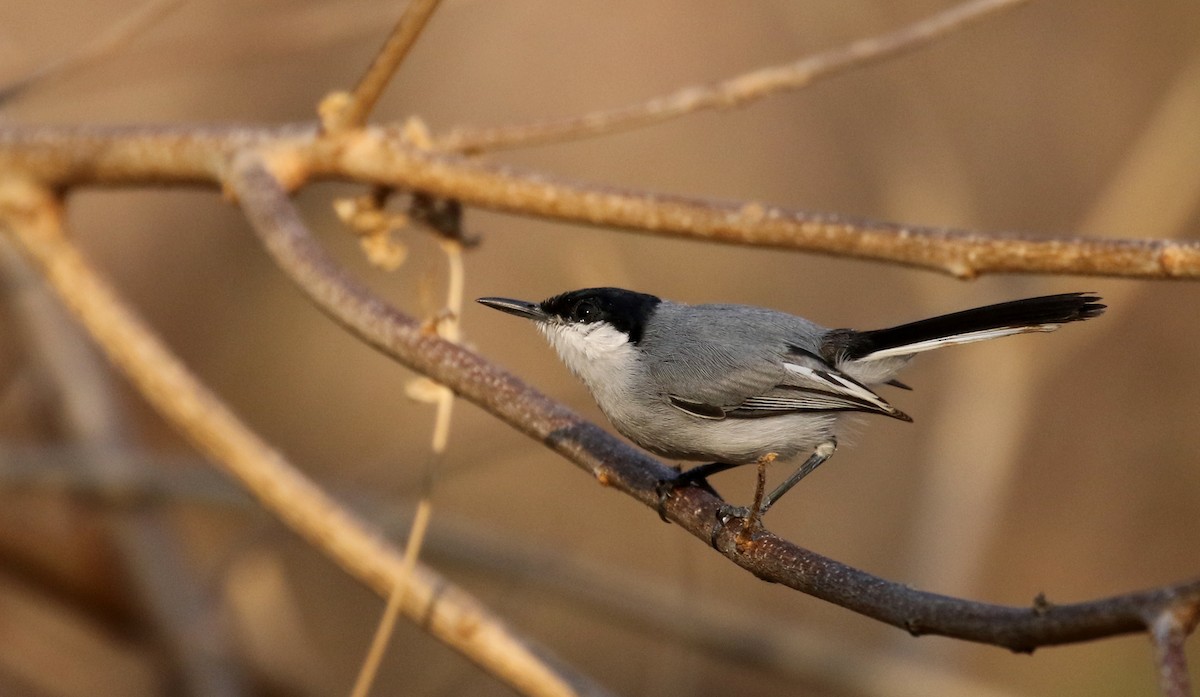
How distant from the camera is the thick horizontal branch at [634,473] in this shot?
3.64 feet

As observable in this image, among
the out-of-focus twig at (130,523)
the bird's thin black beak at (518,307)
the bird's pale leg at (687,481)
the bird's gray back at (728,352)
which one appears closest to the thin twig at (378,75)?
the bird's thin black beak at (518,307)

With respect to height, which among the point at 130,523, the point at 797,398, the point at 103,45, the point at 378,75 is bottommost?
the point at 130,523

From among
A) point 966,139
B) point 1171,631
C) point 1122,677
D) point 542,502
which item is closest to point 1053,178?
point 966,139

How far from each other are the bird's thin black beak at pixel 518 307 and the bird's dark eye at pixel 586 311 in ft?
0.30

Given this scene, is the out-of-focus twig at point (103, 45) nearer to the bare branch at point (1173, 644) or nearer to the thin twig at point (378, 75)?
the thin twig at point (378, 75)

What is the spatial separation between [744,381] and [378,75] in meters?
0.99

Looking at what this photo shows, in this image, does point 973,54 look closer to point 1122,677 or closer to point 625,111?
point 1122,677

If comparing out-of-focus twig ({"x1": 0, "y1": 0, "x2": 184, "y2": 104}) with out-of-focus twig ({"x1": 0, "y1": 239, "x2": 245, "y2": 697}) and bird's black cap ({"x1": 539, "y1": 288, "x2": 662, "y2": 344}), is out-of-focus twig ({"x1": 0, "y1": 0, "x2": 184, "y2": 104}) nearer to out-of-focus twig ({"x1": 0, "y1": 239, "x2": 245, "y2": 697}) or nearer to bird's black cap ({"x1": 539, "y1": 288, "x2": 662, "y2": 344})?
out-of-focus twig ({"x1": 0, "y1": 239, "x2": 245, "y2": 697})

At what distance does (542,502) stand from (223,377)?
4.82 ft

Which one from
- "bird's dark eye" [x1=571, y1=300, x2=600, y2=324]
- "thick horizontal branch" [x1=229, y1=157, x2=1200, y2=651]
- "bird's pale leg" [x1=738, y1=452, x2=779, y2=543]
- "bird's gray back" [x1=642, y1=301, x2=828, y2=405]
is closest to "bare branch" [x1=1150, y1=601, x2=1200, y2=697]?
"thick horizontal branch" [x1=229, y1=157, x2=1200, y2=651]

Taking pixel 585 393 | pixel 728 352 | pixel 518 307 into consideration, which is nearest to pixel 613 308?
pixel 518 307

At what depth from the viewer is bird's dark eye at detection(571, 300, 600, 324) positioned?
262cm

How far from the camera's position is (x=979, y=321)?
6.35ft

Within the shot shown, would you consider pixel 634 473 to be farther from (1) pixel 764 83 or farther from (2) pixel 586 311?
(1) pixel 764 83
